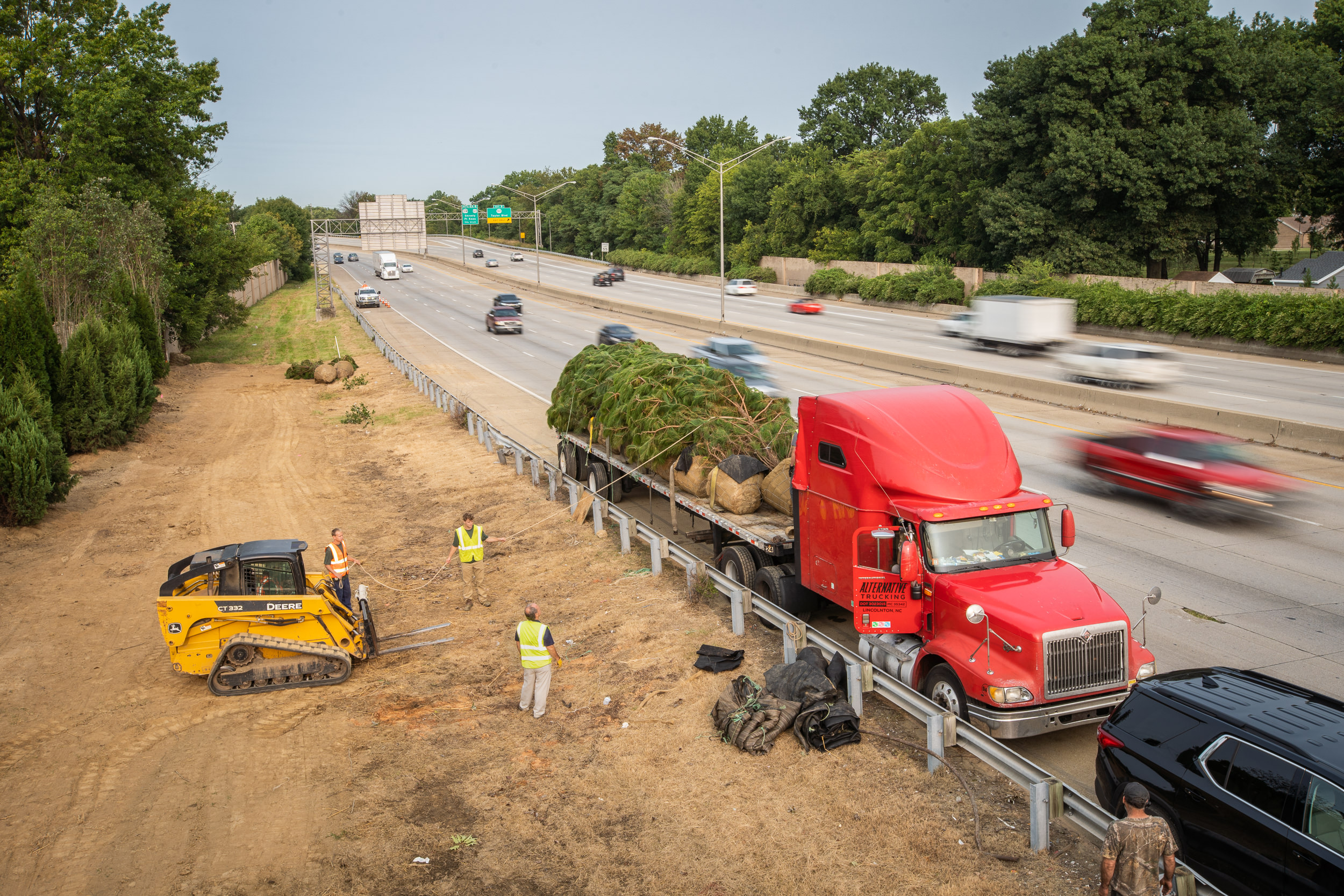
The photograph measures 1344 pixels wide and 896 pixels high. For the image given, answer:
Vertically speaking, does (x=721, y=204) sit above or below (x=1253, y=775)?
above

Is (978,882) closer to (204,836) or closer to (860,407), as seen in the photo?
(860,407)

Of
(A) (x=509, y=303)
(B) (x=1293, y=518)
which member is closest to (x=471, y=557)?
(B) (x=1293, y=518)

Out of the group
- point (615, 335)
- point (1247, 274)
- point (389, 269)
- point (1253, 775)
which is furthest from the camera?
point (389, 269)

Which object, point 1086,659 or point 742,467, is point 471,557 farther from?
point 1086,659

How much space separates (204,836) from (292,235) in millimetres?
114680

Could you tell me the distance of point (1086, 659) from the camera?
871 centimetres

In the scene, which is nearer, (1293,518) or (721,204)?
(1293,518)

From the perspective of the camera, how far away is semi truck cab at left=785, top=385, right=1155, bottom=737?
8.68 metres

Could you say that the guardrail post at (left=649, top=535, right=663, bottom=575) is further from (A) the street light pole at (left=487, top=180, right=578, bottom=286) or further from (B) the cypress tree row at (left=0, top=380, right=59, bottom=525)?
(A) the street light pole at (left=487, top=180, right=578, bottom=286)

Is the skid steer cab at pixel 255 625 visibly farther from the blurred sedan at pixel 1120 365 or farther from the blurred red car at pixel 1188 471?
the blurred sedan at pixel 1120 365

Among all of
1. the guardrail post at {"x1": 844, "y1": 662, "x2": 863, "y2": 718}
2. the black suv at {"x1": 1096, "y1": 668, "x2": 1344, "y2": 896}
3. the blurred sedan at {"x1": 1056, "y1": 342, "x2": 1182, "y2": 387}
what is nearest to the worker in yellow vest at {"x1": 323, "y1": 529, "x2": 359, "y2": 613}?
the guardrail post at {"x1": 844, "y1": 662, "x2": 863, "y2": 718}

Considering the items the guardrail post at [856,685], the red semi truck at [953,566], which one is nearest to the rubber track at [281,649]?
the red semi truck at [953,566]

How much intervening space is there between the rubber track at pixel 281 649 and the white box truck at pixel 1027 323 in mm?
34352

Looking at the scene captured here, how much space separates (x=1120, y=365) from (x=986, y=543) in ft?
76.6
